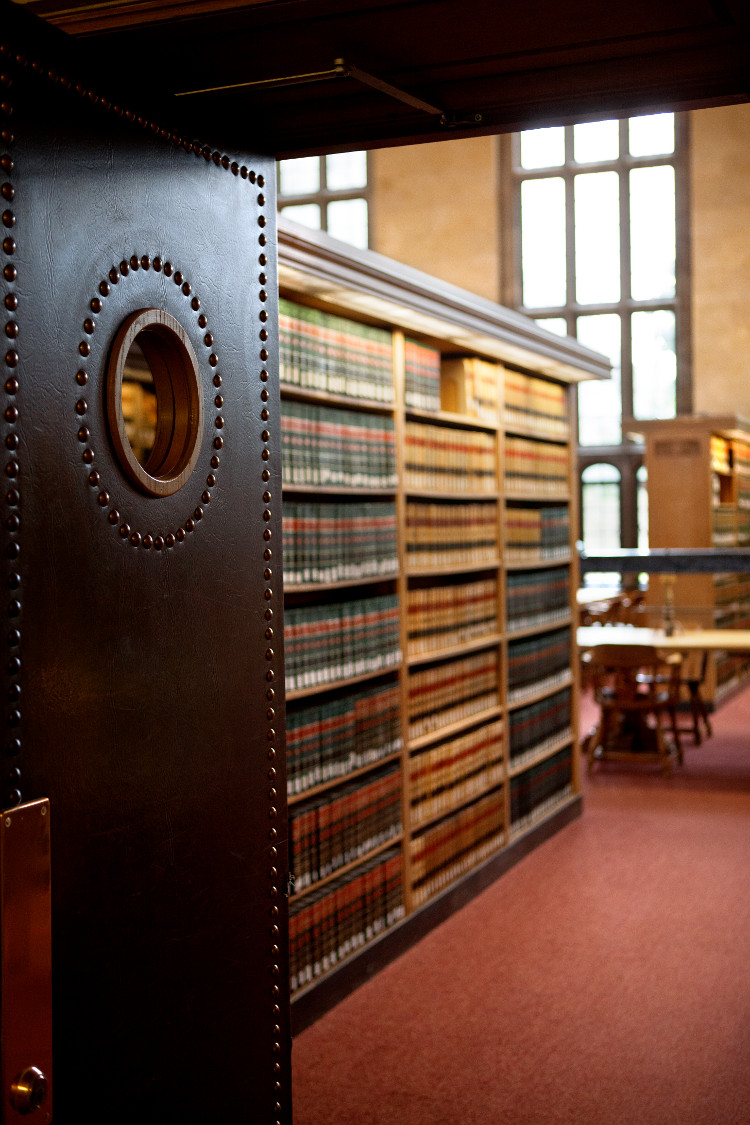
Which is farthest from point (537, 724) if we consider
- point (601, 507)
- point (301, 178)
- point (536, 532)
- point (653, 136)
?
point (301, 178)

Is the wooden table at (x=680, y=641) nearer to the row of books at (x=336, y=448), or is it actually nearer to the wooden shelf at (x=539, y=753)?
the wooden shelf at (x=539, y=753)

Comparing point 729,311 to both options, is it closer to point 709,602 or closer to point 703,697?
point 709,602

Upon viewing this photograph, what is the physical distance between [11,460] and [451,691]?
416 cm

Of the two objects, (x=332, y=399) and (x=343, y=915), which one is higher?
(x=332, y=399)

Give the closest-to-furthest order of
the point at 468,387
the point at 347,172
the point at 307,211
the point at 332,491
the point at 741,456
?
the point at 332,491, the point at 468,387, the point at 741,456, the point at 347,172, the point at 307,211

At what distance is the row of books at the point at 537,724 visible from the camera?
6.39 m

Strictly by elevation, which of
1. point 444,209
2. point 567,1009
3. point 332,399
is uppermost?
point 444,209

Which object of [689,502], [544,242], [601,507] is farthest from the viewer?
[544,242]

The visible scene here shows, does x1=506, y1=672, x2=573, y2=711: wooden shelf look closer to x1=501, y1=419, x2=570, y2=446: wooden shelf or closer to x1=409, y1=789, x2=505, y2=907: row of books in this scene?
x1=409, y1=789, x2=505, y2=907: row of books

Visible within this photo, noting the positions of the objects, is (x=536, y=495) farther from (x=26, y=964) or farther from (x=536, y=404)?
(x=26, y=964)

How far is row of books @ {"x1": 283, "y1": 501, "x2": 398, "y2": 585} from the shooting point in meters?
4.31

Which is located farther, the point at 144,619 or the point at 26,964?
the point at 144,619

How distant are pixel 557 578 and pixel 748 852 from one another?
1.85m

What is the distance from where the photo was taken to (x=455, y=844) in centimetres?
554
